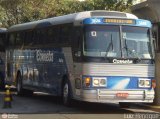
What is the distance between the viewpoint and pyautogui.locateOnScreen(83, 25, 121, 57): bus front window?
1659 centimetres

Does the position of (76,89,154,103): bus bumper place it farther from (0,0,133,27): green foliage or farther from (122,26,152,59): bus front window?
(0,0,133,27): green foliage

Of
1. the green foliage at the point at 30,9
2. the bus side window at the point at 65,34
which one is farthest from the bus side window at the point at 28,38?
the green foliage at the point at 30,9

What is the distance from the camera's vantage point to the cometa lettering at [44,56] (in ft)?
66.1

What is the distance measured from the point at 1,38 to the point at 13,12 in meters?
11.4

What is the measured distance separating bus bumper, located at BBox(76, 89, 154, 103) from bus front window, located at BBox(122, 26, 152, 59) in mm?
1187

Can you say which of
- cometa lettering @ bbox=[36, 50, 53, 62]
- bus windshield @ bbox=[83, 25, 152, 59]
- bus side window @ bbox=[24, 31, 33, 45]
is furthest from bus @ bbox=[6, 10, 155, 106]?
bus side window @ bbox=[24, 31, 33, 45]

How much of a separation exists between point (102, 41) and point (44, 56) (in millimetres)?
4691

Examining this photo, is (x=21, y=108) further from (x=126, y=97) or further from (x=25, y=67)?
(x=25, y=67)

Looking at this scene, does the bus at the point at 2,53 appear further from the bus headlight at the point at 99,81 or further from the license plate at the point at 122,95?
the license plate at the point at 122,95

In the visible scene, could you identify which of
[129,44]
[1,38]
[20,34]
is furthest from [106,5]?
[129,44]

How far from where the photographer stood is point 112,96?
16453 millimetres

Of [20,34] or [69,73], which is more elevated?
[20,34]

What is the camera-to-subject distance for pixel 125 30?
673 inches

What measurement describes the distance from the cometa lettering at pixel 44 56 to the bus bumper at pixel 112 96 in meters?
3.93
